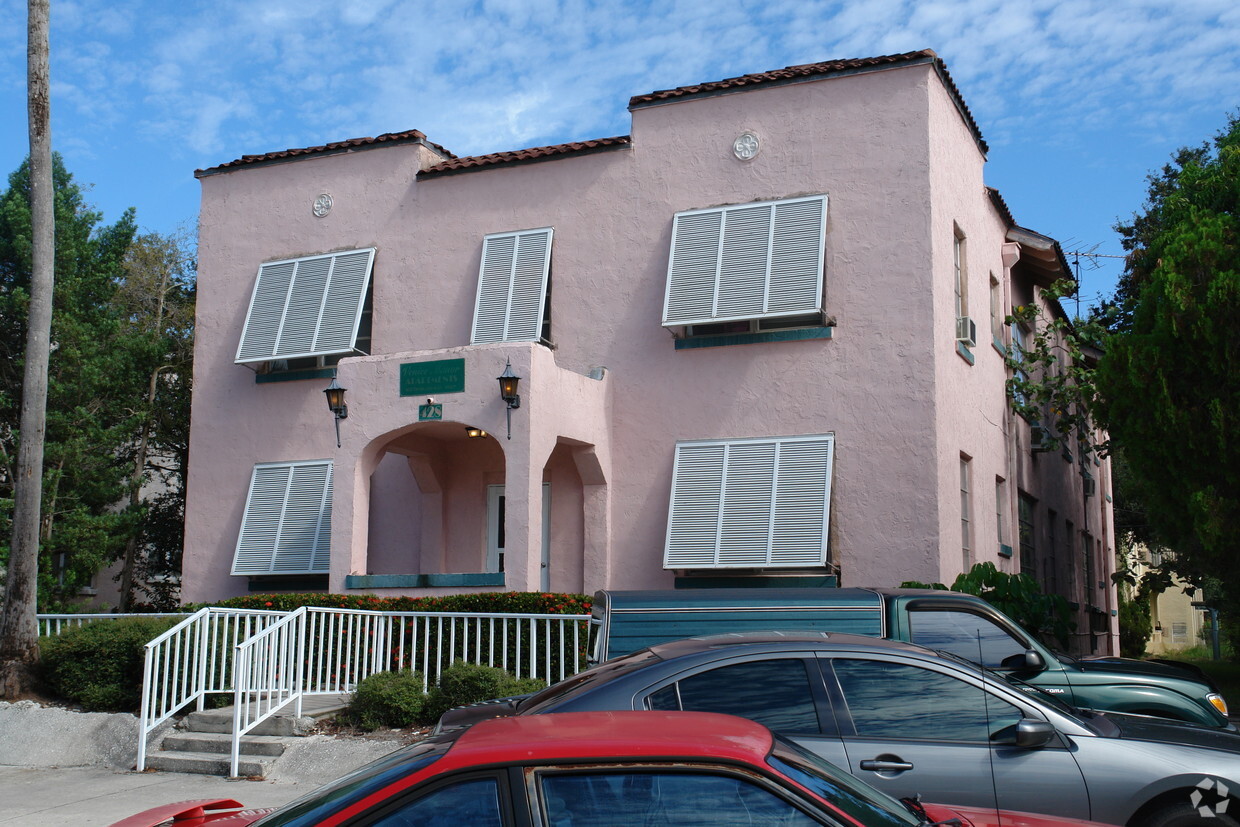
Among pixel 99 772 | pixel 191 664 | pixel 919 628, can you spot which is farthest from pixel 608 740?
pixel 191 664

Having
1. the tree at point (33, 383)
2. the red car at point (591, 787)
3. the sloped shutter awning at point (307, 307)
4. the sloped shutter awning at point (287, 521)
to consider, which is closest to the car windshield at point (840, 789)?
the red car at point (591, 787)

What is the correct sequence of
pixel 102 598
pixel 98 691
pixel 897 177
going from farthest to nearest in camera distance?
pixel 102 598
pixel 897 177
pixel 98 691

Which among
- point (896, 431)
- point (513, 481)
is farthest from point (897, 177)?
point (513, 481)

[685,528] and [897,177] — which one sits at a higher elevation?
[897,177]

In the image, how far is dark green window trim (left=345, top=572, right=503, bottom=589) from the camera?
14062 millimetres

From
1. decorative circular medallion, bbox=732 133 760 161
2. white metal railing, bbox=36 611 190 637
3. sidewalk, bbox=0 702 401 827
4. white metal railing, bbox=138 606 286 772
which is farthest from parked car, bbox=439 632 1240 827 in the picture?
decorative circular medallion, bbox=732 133 760 161

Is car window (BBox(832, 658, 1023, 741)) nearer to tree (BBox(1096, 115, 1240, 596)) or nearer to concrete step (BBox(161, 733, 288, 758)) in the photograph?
concrete step (BBox(161, 733, 288, 758))

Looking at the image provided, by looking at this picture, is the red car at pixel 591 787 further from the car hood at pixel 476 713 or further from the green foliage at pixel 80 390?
the green foliage at pixel 80 390

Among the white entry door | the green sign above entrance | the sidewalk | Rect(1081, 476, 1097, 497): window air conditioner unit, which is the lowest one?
the sidewalk

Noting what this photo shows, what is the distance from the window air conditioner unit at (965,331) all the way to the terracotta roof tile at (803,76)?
298 centimetres

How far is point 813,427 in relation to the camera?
14.6 m

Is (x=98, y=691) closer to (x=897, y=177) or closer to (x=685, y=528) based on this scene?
(x=685, y=528)

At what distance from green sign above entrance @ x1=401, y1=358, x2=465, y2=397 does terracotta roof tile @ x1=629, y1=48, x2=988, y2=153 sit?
4674 mm

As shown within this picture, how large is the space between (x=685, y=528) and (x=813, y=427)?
2.05 metres
